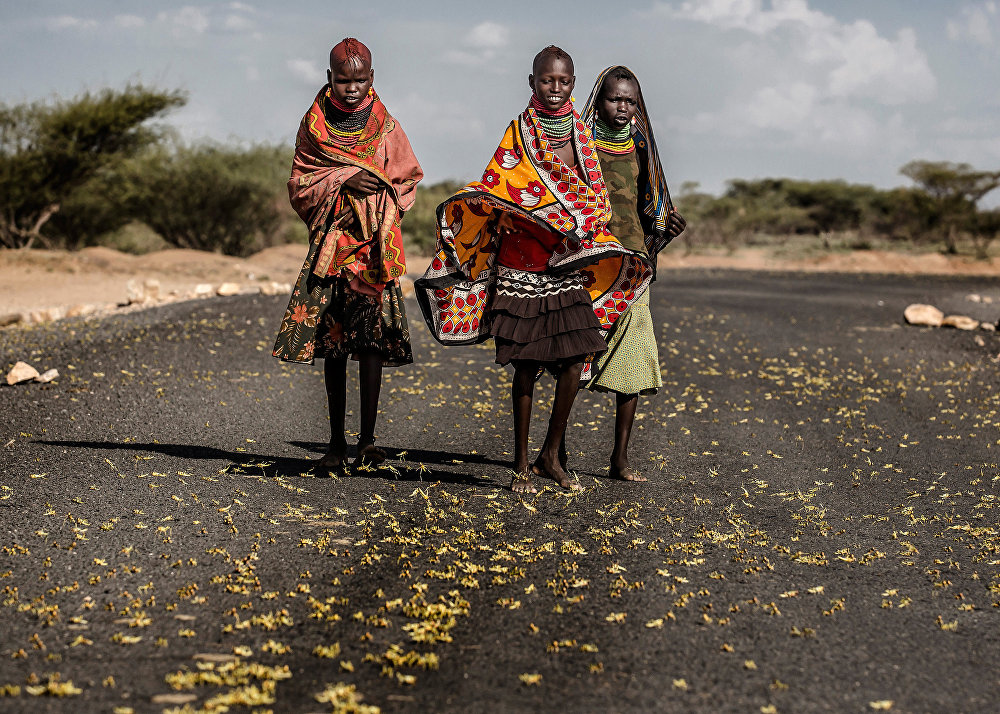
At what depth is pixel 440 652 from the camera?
3.05 metres

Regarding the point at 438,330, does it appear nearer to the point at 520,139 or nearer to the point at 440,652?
the point at 520,139

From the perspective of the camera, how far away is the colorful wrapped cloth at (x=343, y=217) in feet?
16.4

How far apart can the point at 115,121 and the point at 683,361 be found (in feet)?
65.4

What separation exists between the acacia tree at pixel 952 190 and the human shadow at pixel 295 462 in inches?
1390

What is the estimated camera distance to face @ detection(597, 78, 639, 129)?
15.9 ft

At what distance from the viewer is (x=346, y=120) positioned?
5.00 m

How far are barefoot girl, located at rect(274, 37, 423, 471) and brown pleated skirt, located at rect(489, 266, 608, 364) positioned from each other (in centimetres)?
62

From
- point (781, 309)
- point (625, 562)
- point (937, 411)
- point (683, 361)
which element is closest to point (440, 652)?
point (625, 562)

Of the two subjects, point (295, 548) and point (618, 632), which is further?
point (295, 548)

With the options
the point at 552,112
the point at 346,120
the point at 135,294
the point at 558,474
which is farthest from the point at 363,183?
the point at 135,294

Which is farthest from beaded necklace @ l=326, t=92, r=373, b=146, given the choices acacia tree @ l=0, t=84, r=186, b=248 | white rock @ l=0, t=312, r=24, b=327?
acacia tree @ l=0, t=84, r=186, b=248

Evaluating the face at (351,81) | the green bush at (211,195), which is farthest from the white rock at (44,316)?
A: the green bush at (211,195)

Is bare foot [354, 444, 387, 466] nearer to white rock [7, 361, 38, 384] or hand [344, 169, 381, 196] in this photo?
hand [344, 169, 381, 196]

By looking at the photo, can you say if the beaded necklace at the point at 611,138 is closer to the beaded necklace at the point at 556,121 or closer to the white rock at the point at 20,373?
the beaded necklace at the point at 556,121
